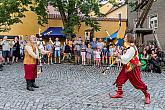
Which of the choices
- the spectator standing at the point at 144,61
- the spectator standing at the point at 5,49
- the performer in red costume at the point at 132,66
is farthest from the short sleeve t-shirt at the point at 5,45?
the performer in red costume at the point at 132,66

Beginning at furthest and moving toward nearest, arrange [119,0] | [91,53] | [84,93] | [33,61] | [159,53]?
[119,0] → [91,53] → [159,53] → [33,61] → [84,93]

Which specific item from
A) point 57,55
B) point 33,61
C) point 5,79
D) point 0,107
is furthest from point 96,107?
point 57,55

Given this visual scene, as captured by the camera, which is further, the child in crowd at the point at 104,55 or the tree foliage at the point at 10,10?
the tree foliage at the point at 10,10

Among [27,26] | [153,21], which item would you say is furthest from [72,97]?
[27,26]

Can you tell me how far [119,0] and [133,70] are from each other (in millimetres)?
16299

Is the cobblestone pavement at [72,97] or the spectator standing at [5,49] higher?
the spectator standing at [5,49]

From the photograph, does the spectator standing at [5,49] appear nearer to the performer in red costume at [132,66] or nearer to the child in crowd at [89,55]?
the child in crowd at [89,55]

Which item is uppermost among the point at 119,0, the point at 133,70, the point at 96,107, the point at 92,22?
the point at 119,0

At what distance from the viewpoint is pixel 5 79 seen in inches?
503

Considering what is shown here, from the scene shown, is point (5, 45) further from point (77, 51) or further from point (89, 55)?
point (89, 55)

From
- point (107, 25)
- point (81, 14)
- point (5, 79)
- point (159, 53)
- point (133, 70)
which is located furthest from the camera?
point (107, 25)

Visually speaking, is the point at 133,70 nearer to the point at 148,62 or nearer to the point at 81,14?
the point at 148,62

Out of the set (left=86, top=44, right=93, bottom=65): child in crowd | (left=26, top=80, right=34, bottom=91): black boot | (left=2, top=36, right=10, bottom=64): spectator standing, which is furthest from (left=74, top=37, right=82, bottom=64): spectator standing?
(left=26, top=80, right=34, bottom=91): black boot

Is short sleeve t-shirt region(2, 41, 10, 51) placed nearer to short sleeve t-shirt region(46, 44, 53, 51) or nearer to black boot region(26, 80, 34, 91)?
short sleeve t-shirt region(46, 44, 53, 51)
